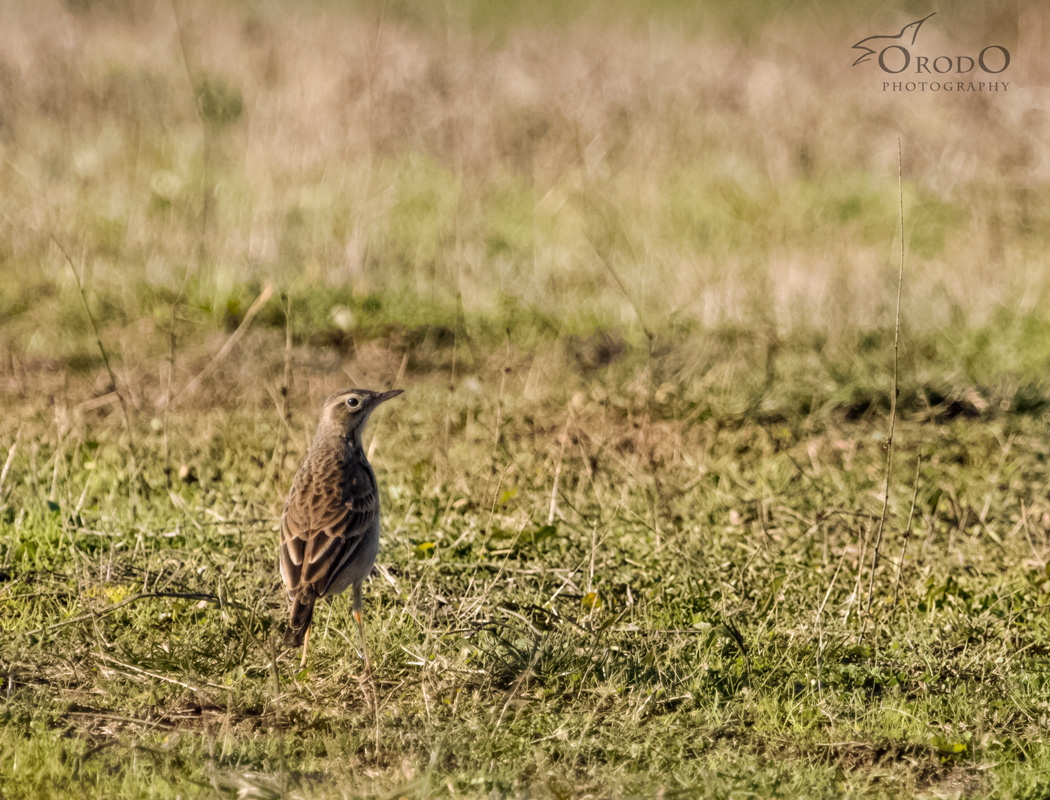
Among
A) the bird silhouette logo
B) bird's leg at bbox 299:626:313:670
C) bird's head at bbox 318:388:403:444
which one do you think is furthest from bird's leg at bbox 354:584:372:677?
the bird silhouette logo

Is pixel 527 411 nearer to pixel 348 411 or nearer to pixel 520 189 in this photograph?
pixel 348 411

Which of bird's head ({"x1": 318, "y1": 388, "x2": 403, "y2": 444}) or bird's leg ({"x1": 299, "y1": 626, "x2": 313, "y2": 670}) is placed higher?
bird's head ({"x1": 318, "y1": 388, "x2": 403, "y2": 444})

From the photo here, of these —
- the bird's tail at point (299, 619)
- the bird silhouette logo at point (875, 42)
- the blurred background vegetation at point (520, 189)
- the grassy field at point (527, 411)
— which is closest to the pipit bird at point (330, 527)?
the bird's tail at point (299, 619)

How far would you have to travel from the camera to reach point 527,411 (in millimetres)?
7148

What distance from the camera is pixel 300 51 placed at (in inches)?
547

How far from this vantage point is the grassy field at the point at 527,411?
400 cm

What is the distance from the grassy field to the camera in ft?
13.1

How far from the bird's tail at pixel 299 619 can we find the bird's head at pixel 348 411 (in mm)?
950

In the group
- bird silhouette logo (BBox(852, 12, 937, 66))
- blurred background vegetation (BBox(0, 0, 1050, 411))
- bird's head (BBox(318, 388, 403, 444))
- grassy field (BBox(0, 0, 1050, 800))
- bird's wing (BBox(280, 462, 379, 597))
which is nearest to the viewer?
grassy field (BBox(0, 0, 1050, 800))

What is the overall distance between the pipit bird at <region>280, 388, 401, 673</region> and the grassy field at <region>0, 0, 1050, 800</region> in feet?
0.91

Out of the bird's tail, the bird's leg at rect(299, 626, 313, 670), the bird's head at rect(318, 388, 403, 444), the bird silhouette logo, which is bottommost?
the bird's leg at rect(299, 626, 313, 670)

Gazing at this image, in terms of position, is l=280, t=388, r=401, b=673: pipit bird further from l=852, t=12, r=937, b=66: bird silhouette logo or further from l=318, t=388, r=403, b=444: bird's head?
l=852, t=12, r=937, b=66: bird silhouette logo

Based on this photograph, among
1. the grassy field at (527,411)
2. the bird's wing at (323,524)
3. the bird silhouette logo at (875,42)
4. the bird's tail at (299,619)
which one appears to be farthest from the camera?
the bird silhouette logo at (875,42)

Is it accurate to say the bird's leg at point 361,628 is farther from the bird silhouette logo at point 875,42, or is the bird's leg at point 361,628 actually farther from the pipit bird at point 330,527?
the bird silhouette logo at point 875,42
